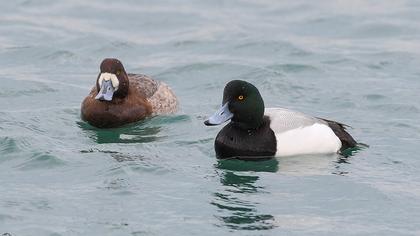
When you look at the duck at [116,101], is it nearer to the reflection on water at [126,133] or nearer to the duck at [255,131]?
the reflection on water at [126,133]

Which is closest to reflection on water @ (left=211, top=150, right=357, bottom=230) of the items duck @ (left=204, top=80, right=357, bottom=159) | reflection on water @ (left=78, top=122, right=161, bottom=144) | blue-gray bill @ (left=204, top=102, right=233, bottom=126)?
duck @ (left=204, top=80, right=357, bottom=159)

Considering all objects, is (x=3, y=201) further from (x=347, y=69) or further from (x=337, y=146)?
(x=347, y=69)

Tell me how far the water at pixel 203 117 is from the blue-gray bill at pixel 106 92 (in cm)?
43

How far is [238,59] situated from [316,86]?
7.13ft

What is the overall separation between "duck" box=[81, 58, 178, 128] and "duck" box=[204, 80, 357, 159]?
6.34ft

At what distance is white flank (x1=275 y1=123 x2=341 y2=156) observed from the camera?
45.6ft

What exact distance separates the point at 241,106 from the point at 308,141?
94 cm

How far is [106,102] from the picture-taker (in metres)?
15.5

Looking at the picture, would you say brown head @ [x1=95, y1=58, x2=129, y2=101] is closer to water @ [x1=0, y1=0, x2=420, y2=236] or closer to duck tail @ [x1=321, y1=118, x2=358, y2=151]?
water @ [x1=0, y1=0, x2=420, y2=236]

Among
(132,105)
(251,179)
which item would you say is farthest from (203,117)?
(251,179)

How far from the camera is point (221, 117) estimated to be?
1374 cm

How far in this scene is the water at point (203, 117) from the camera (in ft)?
38.5

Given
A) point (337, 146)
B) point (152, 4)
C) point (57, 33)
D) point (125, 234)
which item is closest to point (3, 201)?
point (125, 234)

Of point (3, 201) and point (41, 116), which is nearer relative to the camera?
point (3, 201)
